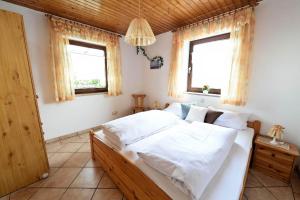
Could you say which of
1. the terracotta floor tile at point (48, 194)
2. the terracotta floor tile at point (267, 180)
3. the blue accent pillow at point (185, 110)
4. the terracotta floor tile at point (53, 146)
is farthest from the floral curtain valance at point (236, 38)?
the terracotta floor tile at point (53, 146)

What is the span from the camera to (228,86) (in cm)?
231

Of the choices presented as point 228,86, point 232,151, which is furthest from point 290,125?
point 232,151

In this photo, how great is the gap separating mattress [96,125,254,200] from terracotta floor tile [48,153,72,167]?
1126mm

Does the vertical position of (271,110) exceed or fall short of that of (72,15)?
it falls short

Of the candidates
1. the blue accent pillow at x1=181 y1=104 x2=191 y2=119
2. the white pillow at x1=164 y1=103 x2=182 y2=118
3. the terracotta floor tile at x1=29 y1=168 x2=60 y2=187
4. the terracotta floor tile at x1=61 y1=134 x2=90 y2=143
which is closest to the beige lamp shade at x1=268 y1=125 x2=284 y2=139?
the blue accent pillow at x1=181 y1=104 x2=191 y2=119

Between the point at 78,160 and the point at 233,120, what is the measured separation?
8.52 ft

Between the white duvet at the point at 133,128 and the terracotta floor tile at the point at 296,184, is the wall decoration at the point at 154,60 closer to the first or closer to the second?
the white duvet at the point at 133,128

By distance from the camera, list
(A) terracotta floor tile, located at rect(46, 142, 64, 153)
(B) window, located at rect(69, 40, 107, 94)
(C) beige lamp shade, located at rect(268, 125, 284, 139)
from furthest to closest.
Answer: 1. (B) window, located at rect(69, 40, 107, 94)
2. (A) terracotta floor tile, located at rect(46, 142, 64, 153)
3. (C) beige lamp shade, located at rect(268, 125, 284, 139)

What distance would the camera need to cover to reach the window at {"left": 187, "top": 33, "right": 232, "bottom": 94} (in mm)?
2480

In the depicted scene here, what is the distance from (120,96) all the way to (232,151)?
116 inches

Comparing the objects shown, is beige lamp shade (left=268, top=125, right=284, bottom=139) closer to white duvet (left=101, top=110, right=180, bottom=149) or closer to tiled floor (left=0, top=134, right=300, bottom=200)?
tiled floor (left=0, top=134, right=300, bottom=200)

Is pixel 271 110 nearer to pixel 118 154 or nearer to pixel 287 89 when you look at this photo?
pixel 287 89

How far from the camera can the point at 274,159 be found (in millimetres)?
1733

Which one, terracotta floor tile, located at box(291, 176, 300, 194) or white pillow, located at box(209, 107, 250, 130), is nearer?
terracotta floor tile, located at box(291, 176, 300, 194)
